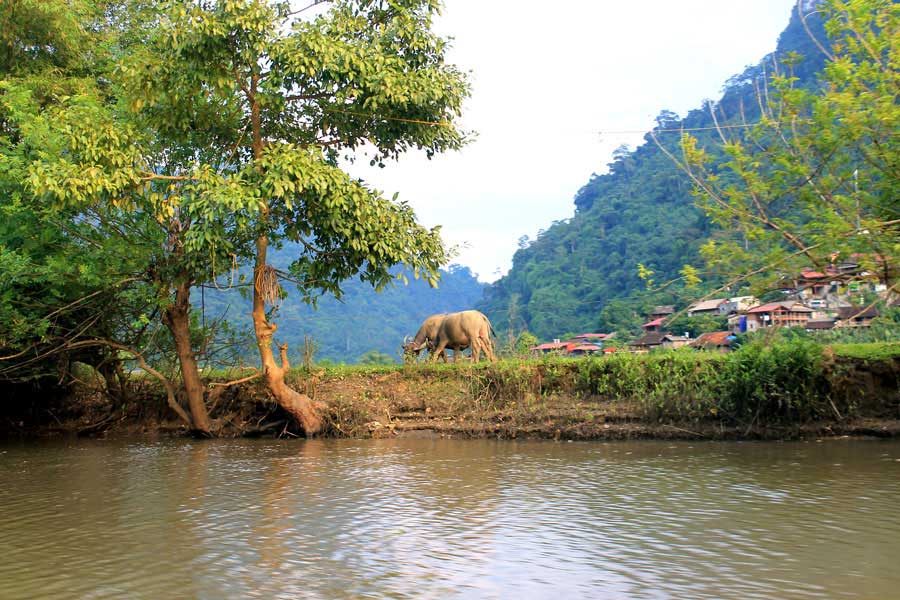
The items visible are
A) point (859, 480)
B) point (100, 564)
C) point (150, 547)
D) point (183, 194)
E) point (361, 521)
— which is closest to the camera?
point (100, 564)

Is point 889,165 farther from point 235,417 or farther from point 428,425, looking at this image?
point 235,417

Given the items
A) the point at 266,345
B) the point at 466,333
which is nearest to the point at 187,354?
the point at 266,345

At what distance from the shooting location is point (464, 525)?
6258mm

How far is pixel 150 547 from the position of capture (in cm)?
561

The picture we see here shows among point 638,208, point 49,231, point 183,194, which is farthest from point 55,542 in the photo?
point 638,208

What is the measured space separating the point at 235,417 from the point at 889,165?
10440 millimetres

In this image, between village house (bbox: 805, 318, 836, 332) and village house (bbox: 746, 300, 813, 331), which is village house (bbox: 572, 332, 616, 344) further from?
village house (bbox: 805, 318, 836, 332)

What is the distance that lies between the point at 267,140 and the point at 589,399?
260 inches

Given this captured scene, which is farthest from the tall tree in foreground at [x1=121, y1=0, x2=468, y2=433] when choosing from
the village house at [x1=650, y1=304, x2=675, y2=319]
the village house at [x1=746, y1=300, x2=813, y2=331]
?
the village house at [x1=650, y1=304, x2=675, y2=319]

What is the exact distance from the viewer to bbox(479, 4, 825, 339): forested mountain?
43.0m

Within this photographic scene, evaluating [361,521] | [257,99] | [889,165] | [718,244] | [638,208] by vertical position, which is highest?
[638,208]

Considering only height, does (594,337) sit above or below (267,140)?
below

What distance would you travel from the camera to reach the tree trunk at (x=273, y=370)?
38.8 feet

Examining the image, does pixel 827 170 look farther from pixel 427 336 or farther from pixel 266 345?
pixel 427 336
